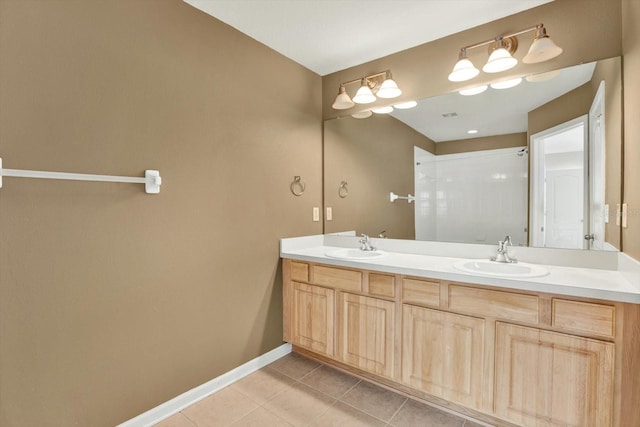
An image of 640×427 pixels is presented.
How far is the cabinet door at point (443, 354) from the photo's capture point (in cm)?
158

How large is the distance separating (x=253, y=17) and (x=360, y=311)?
2023 millimetres

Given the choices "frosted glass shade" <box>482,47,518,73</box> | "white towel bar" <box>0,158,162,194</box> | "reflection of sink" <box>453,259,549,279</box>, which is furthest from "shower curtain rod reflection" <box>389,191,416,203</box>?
"white towel bar" <box>0,158,162,194</box>

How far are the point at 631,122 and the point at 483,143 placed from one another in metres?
0.73

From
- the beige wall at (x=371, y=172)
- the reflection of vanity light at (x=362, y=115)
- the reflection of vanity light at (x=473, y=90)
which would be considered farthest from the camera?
the reflection of vanity light at (x=362, y=115)

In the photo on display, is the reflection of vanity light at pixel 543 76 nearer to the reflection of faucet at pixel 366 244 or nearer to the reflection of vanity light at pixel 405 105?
the reflection of vanity light at pixel 405 105

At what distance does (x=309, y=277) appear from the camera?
2283 mm

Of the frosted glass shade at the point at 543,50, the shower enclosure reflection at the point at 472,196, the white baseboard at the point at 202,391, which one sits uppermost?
the frosted glass shade at the point at 543,50

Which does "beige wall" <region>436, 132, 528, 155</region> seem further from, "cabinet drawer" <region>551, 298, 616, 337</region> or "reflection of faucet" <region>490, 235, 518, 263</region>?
"cabinet drawer" <region>551, 298, 616, 337</region>

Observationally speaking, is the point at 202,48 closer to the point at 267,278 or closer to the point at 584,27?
the point at 267,278

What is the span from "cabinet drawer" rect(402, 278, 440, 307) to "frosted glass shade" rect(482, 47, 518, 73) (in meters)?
1.35

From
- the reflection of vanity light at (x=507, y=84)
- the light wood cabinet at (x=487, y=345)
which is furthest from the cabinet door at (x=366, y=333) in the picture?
the reflection of vanity light at (x=507, y=84)

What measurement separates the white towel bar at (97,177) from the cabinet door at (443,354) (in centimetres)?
158

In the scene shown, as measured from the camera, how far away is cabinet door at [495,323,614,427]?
1.29 meters

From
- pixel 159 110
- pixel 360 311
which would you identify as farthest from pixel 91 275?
pixel 360 311
